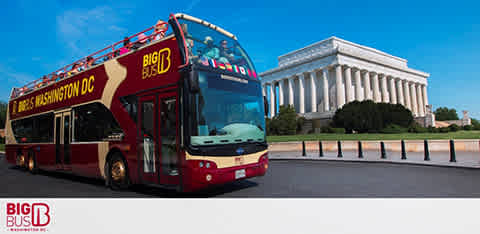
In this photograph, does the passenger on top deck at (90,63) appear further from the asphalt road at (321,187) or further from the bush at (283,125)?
the bush at (283,125)

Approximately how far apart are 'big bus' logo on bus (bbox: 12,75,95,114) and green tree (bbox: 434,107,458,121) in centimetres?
10847

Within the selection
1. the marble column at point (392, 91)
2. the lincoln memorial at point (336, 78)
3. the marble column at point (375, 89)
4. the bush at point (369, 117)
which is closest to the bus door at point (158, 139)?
the bush at point (369, 117)

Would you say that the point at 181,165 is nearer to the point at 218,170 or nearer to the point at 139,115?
the point at 218,170

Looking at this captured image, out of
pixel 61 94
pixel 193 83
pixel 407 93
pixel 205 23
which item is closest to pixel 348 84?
pixel 407 93

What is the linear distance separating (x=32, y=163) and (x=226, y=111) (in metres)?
10.2

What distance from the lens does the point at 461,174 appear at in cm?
941

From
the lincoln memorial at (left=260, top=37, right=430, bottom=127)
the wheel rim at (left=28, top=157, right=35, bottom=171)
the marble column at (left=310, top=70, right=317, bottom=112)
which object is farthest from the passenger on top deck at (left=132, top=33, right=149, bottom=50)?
the marble column at (left=310, top=70, right=317, bottom=112)

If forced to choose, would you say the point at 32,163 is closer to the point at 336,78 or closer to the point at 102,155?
the point at 102,155

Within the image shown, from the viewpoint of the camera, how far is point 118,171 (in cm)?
748

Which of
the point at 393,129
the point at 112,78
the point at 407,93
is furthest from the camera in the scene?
the point at 407,93

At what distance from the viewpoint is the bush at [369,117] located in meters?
38.6

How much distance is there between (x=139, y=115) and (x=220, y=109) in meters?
2.19
